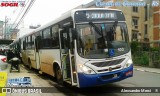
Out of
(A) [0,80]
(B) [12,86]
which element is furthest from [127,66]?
(A) [0,80]

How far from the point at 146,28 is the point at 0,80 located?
53.2 meters

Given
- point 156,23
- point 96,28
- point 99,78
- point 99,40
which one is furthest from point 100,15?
point 156,23

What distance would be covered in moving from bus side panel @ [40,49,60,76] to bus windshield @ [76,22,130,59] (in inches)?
106

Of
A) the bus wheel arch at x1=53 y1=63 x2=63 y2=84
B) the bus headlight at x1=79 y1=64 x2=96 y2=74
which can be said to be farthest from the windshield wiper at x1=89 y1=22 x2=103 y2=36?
the bus wheel arch at x1=53 y1=63 x2=63 y2=84

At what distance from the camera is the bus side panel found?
→ 512 inches

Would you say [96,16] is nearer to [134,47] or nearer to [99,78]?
[99,78]

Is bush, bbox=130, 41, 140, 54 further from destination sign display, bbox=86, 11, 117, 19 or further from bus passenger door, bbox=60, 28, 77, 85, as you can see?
destination sign display, bbox=86, 11, 117, 19

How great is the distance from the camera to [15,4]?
20.7 m

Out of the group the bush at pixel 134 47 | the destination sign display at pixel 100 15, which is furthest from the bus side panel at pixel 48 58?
the bush at pixel 134 47

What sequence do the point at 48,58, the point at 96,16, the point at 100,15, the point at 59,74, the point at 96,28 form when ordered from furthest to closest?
the point at 48,58
the point at 59,74
the point at 100,15
the point at 96,16
the point at 96,28

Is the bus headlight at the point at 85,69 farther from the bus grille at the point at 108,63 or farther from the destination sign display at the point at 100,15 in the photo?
the destination sign display at the point at 100,15

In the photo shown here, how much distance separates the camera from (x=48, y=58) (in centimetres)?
1464

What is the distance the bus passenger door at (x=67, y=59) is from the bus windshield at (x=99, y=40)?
0.78m

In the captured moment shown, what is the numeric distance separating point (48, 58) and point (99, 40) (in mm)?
5052
